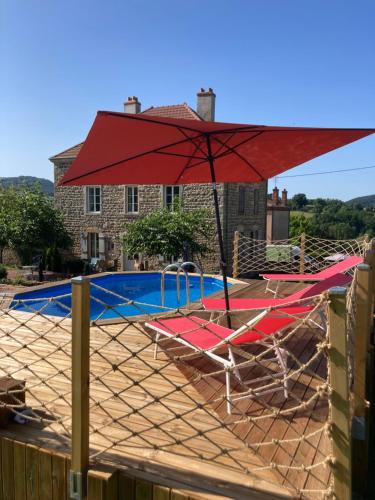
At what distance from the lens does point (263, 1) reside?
9.08 metres

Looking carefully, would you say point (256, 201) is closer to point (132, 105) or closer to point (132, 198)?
point (132, 198)

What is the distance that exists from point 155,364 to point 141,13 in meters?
8.91

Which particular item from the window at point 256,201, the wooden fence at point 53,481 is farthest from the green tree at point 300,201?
the wooden fence at point 53,481

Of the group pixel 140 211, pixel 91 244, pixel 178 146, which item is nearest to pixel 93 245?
pixel 91 244

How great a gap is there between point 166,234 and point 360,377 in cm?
1207

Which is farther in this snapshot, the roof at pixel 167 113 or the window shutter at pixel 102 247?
the window shutter at pixel 102 247

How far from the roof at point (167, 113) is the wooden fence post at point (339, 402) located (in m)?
16.8

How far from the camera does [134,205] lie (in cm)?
1858

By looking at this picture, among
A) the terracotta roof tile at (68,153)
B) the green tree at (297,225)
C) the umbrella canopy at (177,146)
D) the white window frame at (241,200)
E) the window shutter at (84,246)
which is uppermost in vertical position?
the terracotta roof tile at (68,153)

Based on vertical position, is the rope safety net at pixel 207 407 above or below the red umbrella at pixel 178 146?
below

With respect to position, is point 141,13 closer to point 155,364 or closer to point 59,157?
point 155,364

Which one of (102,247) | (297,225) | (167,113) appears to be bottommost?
(102,247)

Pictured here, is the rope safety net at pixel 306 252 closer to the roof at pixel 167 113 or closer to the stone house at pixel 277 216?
the roof at pixel 167 113

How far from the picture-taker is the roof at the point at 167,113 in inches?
706
